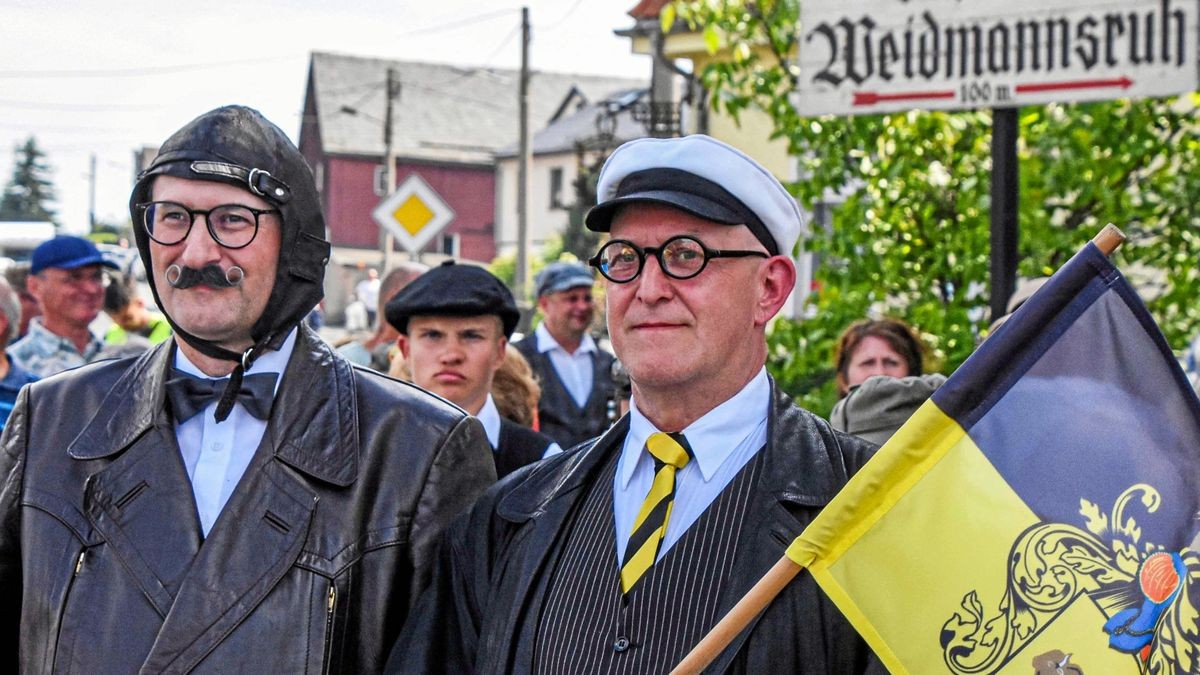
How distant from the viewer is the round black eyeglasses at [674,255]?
9.53 feet

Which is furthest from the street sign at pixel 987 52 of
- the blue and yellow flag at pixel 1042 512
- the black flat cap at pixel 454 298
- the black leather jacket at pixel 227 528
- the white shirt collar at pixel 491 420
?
the blue and yellow flag at pixel 1042 512

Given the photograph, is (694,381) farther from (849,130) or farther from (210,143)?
(849,130)

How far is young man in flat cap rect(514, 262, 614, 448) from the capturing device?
28.2 ft

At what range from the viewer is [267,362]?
3383 millimetres

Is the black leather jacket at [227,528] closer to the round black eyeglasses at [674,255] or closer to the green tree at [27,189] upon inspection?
the round black eyeglasses at [674,255]

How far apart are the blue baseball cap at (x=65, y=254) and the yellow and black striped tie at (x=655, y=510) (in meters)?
5.37

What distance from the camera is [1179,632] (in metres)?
2.52

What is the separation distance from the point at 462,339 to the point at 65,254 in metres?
3.13

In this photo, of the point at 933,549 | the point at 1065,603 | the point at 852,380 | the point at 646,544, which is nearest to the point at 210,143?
the point at 646,544

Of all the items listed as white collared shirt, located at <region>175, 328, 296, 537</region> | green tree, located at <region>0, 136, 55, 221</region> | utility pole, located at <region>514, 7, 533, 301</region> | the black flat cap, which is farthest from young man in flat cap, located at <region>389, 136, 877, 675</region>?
green tree, located at <region>0, 136, 55, 221</region>

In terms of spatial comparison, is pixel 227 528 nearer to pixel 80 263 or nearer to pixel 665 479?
pixel 665 479

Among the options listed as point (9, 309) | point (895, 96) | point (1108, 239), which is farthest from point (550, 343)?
point (1108, 239)

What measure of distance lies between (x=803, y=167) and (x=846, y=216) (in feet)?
1.08

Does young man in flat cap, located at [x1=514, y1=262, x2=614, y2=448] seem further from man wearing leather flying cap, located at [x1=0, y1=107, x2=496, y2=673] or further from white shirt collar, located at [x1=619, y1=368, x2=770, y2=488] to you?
white shirt collar, located at [x1=619, y1=368, x2=770, y2=488]
